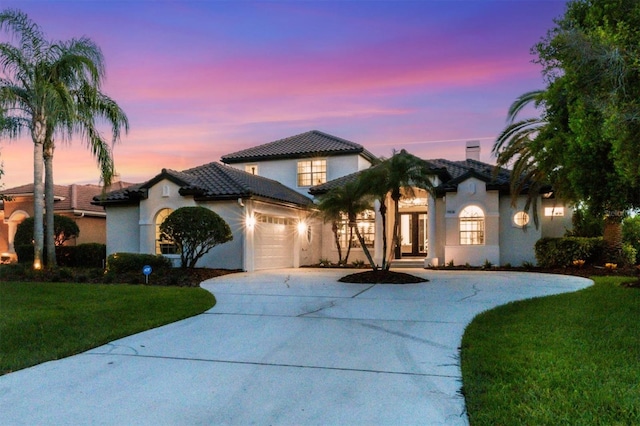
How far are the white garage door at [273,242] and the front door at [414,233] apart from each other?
19.3ft

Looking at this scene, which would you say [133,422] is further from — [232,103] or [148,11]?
[232,103]

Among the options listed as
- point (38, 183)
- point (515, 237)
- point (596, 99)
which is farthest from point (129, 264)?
point (515, 237)

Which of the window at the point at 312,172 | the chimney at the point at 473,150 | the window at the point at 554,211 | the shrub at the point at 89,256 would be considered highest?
the chimney at the point at 473,150

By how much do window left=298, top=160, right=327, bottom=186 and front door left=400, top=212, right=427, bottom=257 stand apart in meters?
4.42

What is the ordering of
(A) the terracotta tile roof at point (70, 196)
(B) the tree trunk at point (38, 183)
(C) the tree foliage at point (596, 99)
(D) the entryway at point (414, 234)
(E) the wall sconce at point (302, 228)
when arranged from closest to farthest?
(C) the tree foliage at point (596, 99) < (B) the tree trunk at point (38, 183) < (E) the wall sconce at point (302, 228) < (D) the entryway at point (414, 234) < (A) the terracotta tile roof at point (70, 196)

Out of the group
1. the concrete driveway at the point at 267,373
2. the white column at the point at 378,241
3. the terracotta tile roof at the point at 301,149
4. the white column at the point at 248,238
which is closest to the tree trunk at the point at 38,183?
the white column at the point at 248,238

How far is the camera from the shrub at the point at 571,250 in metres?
17.0

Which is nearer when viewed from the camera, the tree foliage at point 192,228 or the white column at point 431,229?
the tree foliage at point 192,228

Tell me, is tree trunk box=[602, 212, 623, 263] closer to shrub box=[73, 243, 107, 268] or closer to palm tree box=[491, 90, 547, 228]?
palm tree box=[491, 90, 547, 228]

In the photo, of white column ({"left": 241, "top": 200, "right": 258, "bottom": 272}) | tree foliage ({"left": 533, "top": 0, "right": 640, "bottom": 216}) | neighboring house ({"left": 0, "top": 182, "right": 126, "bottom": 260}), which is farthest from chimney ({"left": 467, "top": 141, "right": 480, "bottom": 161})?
neighboring house ({"left": 0, "top": 182, "right": 126, "bottom": 260})

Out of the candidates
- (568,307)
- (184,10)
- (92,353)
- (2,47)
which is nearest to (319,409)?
(92,353)

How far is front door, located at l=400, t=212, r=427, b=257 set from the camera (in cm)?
2327

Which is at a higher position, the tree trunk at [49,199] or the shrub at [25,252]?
the tree trunk at [49,199]

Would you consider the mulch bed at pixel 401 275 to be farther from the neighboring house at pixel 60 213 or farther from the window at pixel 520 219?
the neighboring house at pixel 60 213
